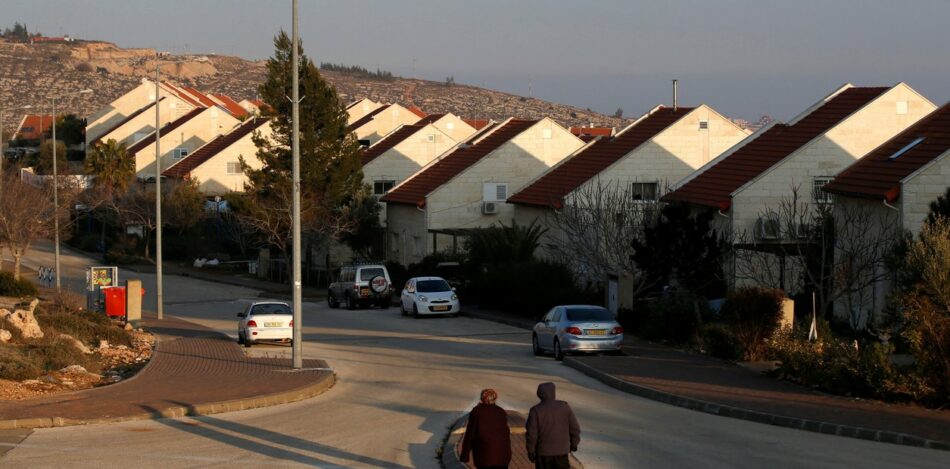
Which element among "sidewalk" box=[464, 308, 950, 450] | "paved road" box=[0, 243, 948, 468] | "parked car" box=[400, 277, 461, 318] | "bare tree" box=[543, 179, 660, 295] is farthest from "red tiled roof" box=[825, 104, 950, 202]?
"parked car" box=[400, 277, 461, 318]

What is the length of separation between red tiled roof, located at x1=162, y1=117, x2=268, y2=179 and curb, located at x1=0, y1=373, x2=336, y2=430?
6007cm

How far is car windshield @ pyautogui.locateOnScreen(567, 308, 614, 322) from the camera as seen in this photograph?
2830cm

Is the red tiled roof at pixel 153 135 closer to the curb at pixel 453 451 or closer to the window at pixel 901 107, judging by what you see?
the window at pixel 901 107

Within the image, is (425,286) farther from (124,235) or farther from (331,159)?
(124,235)

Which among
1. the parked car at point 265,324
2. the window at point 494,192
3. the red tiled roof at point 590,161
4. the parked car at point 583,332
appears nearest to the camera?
the parked car at point 583,332

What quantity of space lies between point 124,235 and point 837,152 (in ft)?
173

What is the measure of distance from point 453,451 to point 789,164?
2677cm

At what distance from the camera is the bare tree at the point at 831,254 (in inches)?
1163

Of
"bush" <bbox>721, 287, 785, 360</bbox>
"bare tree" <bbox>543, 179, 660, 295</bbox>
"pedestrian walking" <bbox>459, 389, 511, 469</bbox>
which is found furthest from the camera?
"bare tree" <bbox>543, 179, 660, 295</bbox>

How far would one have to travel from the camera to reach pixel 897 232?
2873 centimetres

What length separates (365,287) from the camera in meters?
46.6

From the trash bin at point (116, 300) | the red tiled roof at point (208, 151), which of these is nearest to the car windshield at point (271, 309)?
the trash bin at point (116, 300)

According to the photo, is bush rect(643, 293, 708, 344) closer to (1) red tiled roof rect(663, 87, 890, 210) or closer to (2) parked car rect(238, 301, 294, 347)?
(1) red tiled roof rect(663, 87, 890, 210)

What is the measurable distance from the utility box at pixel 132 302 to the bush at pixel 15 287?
9908 mm
